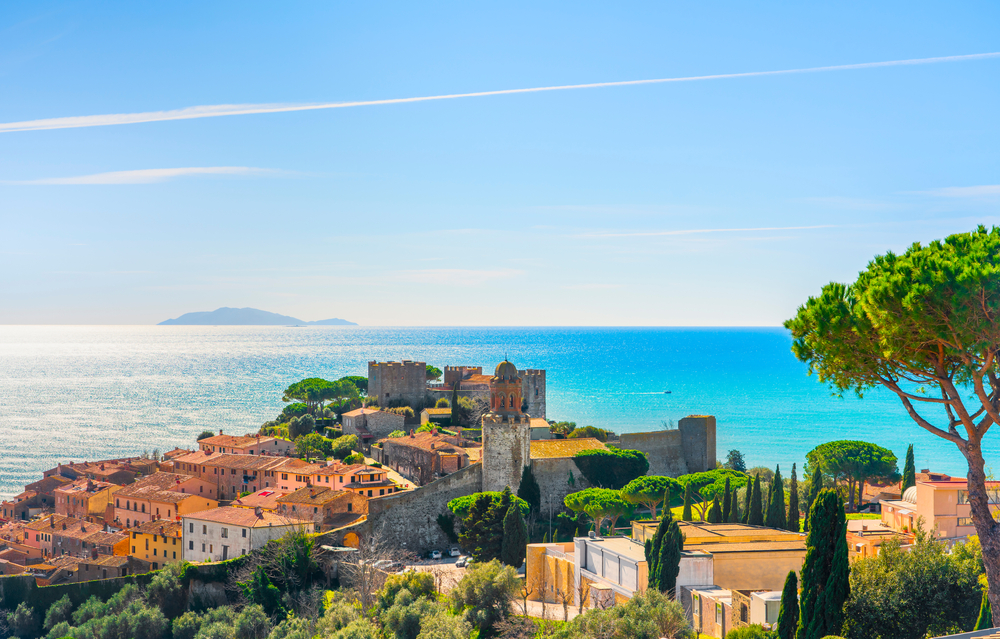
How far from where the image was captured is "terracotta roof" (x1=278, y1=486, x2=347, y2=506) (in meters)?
31.9

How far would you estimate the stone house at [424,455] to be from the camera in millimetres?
35719

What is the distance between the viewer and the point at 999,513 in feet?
47.6

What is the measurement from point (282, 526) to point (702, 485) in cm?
1621

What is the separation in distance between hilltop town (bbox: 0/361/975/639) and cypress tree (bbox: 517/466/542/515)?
0.31ft

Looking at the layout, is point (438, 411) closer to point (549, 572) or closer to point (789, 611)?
point (549, 572)

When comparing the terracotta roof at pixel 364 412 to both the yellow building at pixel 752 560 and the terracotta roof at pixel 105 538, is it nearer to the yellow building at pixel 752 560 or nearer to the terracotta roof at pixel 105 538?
the terracotta roof at pixel 105 538

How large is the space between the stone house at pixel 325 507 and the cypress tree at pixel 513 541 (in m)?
6.11

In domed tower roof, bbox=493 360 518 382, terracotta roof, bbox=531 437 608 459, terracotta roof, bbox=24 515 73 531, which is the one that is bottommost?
terracotta roof, bbox=24 515 73 531

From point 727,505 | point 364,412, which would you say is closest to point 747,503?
point 727,505

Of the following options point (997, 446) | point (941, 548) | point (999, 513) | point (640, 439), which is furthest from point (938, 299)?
point (997, 446)

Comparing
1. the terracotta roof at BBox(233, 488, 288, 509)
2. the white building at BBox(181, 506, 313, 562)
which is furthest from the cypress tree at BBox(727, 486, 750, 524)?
the terracotta roof at BBox(233, 488, 288, 509)

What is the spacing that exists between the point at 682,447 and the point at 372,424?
1618cm

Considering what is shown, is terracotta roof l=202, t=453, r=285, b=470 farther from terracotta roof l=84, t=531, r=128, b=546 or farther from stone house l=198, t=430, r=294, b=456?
terracotta roof l=84, t=531, r=128, b=546

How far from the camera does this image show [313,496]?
32500 mm
